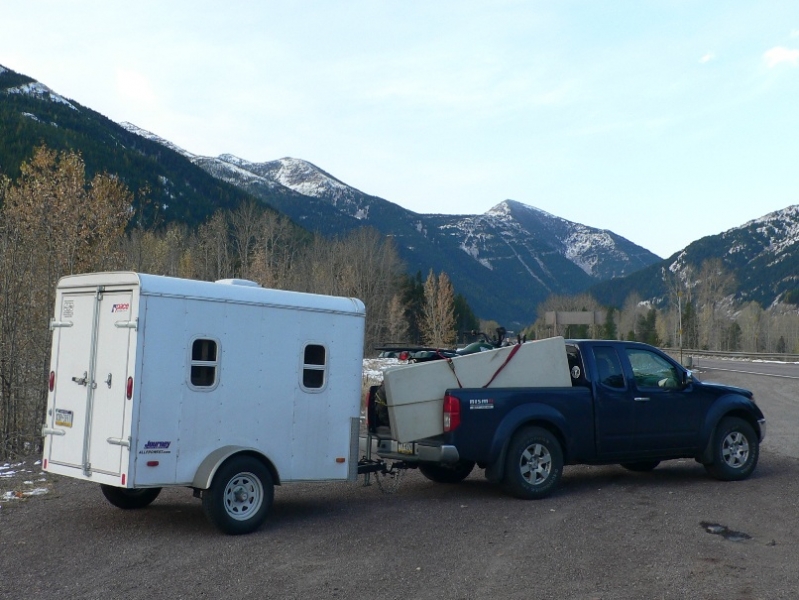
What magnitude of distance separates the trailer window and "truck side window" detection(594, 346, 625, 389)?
498 centimetres

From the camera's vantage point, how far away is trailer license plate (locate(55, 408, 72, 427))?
8.23 meters

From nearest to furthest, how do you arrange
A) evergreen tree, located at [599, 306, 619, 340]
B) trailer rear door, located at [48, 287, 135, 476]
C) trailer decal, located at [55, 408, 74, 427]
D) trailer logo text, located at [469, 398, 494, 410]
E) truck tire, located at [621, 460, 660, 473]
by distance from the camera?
trailer rear door, located at [48, 287, 135, 476] < trailer decal, located at [55, 408, 74, 427] < trailer logo text, located at [469, 398, 494, 410] < truck tire, located at [621, 460, 660, 473] < evergreen tree, located at [599, 306, 619, 340]

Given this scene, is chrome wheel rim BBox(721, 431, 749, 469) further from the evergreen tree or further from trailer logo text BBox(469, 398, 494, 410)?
the evergreen tree

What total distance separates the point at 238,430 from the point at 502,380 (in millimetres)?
3342

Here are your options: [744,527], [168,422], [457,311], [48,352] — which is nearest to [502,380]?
[744,527]

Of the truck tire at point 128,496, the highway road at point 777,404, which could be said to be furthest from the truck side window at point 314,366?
the highway road at point 777,404

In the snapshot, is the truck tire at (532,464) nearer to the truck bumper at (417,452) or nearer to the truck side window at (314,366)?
the truck bumper at (417,452)

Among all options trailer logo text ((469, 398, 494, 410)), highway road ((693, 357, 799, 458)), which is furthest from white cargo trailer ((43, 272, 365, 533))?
highway road ((693, 357, 799, 458))

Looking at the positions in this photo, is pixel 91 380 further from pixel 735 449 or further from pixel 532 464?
pixel 735 449

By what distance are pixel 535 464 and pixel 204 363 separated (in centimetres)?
411

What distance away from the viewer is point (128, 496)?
9125 mm

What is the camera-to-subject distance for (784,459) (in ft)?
42.3

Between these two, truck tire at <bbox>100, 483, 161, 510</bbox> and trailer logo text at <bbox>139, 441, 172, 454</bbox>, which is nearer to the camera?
trailer logo text at <bbox>139, 441, 172, 454</bbox>

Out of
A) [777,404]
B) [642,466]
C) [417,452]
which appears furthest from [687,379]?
[777,404]
